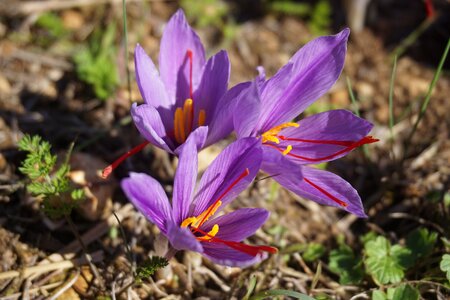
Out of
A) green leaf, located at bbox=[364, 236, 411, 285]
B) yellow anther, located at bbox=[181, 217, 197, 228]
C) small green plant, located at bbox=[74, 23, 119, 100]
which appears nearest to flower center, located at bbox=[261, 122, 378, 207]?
yellow anther, located at bbox=[181, 217, 197, 228]

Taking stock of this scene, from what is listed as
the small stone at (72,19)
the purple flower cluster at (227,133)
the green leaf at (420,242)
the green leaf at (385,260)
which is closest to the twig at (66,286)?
the purple flower cluster at (227,133)

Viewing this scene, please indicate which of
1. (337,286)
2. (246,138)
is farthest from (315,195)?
(337,286)

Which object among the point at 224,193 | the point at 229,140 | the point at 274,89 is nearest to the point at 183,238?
the point at 224,193

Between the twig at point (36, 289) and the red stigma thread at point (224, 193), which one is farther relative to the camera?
the twig at point (36, 289)

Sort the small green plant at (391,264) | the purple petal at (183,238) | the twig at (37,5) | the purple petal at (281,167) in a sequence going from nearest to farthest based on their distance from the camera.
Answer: the purple petal at (183,238) < the purple petal at (281,167) < the small green plant at (391,264) < the twig at (37,5)

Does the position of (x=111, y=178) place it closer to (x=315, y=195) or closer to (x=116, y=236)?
(x=116, y=236)

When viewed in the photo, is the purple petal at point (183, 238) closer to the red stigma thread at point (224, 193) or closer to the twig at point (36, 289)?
the red stigma thread at point (224, 193)
